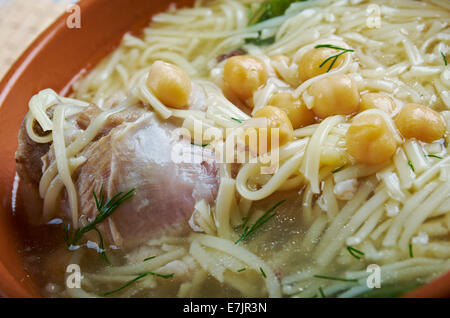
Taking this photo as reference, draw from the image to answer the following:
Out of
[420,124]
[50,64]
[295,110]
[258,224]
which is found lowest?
[258,224]

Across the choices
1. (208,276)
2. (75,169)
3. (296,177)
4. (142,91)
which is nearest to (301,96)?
(296,177)

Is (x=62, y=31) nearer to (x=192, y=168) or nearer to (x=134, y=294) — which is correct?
(x=192, y=168)

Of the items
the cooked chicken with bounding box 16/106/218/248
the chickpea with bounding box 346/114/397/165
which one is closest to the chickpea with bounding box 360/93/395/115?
the chickpea with bounding box 346/114/397/165

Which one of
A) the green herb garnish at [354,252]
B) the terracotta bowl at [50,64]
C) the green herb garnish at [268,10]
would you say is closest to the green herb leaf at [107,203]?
the terracotta bowl at [50,64]

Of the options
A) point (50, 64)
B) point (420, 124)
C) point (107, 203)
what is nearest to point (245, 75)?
point (420, 124)

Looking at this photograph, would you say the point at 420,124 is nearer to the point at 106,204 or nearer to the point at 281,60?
the point at 281,60

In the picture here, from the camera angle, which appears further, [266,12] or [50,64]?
[266,12]
